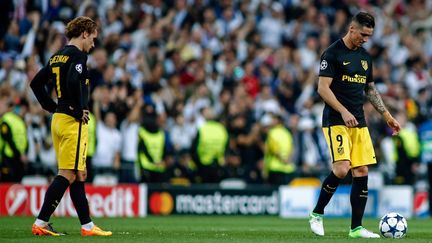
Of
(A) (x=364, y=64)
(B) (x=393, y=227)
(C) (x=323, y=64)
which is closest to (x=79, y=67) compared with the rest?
(C) (x=323, y=64)

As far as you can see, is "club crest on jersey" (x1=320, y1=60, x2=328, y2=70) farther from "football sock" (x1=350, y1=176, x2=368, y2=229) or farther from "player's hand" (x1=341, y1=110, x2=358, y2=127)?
"football sock" (x1=350, y1=176, x2=368, y2=229)

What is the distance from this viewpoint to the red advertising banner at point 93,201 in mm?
18453

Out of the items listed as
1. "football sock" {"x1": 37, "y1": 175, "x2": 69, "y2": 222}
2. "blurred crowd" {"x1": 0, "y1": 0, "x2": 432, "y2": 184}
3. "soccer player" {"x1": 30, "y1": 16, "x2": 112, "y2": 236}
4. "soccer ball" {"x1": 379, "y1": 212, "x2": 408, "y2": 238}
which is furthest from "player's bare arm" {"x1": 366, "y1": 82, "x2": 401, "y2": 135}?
"blurred crowd" {"x1": 0, "y1": 0, "x2": 432, "y2": 184}

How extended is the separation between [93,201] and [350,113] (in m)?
8.62

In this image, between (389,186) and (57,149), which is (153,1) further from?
(57,149)

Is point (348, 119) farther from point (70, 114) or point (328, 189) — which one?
point (70, 114)

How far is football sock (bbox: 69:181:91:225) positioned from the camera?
1149cm

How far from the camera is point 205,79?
72.9 feet

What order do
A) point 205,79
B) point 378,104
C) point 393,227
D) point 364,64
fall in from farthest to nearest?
1. point 205,79
2. point 378,104
3. point 364,64
4. point 393,227

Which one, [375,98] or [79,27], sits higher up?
[79,27]

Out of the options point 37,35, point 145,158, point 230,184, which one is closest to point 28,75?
point 37,35

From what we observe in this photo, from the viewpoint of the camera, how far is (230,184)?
835 inches

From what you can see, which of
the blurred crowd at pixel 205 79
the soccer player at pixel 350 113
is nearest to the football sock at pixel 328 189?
the soccer player at pixel 350 113

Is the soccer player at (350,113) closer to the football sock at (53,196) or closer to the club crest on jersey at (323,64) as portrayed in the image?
the club crest on jersey at (323,64)
